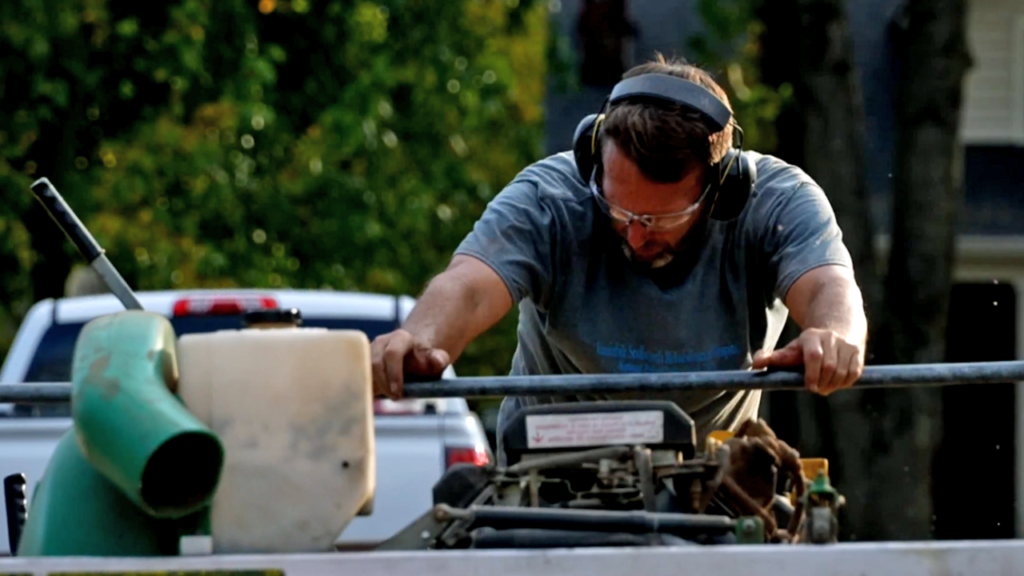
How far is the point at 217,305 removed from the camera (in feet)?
24.8

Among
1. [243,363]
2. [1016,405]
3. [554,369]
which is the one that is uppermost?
[243,363]

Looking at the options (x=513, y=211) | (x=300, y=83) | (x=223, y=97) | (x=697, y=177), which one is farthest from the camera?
(x=300, y=83)

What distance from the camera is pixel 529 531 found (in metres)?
2.81

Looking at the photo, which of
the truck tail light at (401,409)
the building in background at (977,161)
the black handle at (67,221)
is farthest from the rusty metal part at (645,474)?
the building in background at (977,161)

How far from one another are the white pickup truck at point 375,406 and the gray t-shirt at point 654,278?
9.67 ft

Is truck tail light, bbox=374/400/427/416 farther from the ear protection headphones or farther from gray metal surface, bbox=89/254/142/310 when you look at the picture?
gray metal surface, bbox=89/254/142/310

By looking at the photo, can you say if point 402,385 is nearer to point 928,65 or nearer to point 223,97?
point 928,65

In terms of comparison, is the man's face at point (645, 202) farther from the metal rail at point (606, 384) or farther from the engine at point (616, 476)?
the engine at point (616, 476)

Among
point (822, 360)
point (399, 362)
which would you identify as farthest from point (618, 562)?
point (399, 362)

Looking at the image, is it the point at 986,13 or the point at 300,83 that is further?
the point at 986,13

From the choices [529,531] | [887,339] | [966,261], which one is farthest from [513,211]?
[966,261]

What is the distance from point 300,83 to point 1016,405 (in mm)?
7216

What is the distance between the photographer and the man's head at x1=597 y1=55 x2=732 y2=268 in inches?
145

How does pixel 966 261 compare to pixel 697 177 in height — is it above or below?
below
